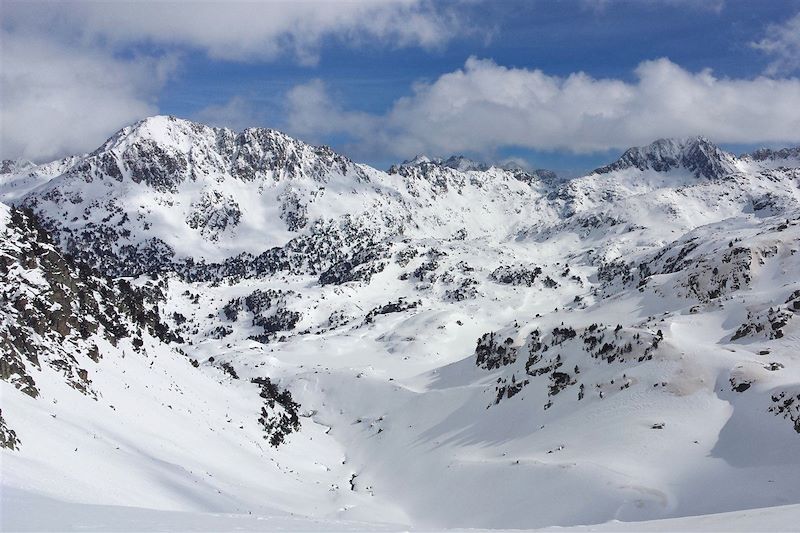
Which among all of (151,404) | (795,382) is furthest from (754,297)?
(151,404)

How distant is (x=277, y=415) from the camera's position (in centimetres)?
8688

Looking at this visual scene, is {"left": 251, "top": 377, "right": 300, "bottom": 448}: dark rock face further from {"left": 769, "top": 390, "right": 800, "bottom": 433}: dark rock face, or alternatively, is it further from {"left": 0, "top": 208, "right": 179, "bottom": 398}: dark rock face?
{"left": 769, "top": 390, "right": 800, "bottom": 433}: dark rock face

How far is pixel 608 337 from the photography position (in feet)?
231

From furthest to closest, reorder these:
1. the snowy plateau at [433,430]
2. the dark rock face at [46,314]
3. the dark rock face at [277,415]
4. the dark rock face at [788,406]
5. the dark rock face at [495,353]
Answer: the dark rock face at [495,353] < the dark rock face at [277,415] < the dark rock face at [46,314] < the dark rock face at [788,406] < the snowy plateau at [433,430]

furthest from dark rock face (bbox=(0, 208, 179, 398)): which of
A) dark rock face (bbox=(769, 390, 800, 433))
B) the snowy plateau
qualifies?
dark rock face (bbox=(769, 390, 800, 433))

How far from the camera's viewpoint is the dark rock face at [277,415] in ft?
252

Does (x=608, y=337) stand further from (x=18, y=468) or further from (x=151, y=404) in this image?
(x=18, y=468)

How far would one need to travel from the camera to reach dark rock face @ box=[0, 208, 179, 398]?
147 feet

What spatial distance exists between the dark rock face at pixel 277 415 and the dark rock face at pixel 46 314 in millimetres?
20422

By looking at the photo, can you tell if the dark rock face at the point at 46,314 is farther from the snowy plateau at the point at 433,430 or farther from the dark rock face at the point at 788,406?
the dark rock face at the point at 788,406

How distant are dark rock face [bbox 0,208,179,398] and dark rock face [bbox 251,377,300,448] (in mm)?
20422

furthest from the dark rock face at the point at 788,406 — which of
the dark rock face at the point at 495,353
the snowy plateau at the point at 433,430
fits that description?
the dark rock face at the point at 495,353

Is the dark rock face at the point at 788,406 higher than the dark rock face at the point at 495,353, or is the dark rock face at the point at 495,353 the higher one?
the dark rock face at the point at 495,353

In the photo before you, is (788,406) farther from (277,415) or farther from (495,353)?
(277,415)
